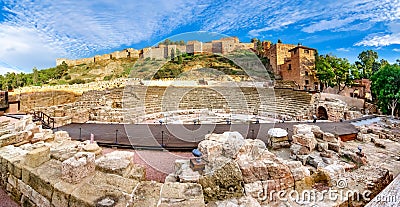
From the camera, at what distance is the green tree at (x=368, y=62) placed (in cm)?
3629

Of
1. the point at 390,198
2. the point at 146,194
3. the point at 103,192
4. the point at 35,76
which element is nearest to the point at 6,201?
the point at 103,192

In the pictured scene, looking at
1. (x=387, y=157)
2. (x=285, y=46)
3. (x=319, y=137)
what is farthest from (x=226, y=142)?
(x=285, y=46)

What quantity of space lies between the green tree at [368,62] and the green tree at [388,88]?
64.2 ft

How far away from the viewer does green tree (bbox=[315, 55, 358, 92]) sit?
28.0 m

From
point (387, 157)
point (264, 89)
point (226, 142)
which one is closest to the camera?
point (226, 142)

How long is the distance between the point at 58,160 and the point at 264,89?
84.1 feet

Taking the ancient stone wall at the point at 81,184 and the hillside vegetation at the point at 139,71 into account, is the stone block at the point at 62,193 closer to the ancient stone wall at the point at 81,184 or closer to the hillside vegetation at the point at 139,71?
the ancient stone wall at the point at 81,184

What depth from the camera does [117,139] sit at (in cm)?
814

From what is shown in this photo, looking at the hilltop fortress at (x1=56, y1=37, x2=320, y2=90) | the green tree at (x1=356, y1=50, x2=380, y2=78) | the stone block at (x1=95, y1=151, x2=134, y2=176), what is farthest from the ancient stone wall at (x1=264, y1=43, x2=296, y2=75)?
the stone block at (x1=95, y1=151, x2=134, y2=176)

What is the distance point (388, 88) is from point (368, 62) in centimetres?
2377

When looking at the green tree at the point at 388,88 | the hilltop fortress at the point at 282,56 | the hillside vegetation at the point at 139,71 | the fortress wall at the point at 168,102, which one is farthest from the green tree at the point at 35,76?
the green tree at the point at 388,88

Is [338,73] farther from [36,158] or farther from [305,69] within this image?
[36,158]

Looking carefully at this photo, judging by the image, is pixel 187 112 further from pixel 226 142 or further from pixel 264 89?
pixel 226 142

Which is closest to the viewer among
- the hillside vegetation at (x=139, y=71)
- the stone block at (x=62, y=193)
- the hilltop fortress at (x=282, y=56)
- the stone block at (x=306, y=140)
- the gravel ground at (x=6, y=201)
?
the stone block at (x=62, y=193)
